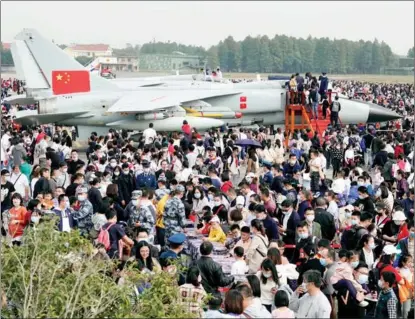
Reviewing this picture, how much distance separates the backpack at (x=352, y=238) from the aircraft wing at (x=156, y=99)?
50.8 feet

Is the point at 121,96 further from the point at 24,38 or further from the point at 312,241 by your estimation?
the point at 312,241

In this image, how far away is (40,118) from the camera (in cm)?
2614

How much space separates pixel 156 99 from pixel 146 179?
12.8m

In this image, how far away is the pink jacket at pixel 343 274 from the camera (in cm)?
906

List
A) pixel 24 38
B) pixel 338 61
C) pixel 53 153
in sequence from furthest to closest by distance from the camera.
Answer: pixel 338 61 → pixel 24 38 → pixel 53 153

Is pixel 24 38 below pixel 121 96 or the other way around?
the other way around

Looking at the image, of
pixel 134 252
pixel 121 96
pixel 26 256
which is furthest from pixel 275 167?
pixel 121 96

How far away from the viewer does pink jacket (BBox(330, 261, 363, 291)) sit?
906 cm

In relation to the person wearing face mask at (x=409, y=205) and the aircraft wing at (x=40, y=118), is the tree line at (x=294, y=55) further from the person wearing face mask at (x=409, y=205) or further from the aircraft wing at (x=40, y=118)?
the person wearing face mask at (x=409, y=205)

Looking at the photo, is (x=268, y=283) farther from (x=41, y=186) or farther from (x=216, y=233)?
(x=41, y=186)

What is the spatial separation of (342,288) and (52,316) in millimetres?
3690

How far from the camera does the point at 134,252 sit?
9.90m

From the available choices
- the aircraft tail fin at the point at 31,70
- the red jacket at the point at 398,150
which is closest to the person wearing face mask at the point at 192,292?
the red jacket at the point at 398,150

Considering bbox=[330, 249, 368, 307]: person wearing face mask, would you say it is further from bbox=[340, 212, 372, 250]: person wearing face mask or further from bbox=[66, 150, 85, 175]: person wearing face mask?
bbox=[66, 150, 85, 175]: person wearing face mask
